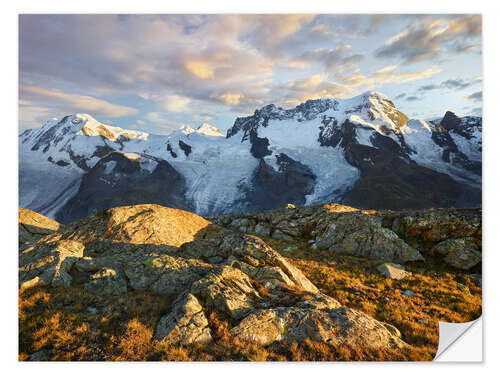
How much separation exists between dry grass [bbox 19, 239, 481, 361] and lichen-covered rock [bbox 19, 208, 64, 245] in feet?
42.7

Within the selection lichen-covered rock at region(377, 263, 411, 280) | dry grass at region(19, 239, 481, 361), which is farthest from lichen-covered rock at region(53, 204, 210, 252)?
lichen-covered rock at region(377, 263, 411, 280)

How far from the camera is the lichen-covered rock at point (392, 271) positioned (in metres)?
12.8

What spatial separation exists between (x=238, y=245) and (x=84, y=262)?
6730mm

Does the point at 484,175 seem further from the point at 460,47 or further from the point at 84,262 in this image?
the point at 84,262

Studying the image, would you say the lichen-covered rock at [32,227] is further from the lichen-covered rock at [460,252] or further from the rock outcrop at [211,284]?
the lichen-covered rock at [460,252]

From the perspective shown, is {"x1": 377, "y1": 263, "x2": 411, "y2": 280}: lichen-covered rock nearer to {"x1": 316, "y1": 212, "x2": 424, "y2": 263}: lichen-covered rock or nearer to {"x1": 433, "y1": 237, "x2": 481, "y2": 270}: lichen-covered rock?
{"x1": 316, "y1": 212, "x2": 424, "y2": 263}: lichen-covered rock

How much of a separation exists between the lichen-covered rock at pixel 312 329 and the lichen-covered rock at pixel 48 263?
707 cm

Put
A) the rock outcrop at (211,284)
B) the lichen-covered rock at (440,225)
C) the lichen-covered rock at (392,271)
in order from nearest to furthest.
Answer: the rock outcrop at (211,284) < the lichen-covered rock at (392,271) < the lichen-covered rock at (440,225)

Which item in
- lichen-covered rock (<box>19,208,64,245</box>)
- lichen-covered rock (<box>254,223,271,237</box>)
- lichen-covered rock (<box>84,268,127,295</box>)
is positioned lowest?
lichen-covered rock (<box>254,223,271,237</box>)

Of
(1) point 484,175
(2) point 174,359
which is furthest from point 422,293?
(2) point 174,359

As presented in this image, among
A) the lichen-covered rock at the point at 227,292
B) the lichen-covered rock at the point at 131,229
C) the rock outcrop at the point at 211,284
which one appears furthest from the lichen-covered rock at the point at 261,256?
the lichen-covered rock at the point at 131,229

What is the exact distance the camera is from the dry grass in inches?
240
